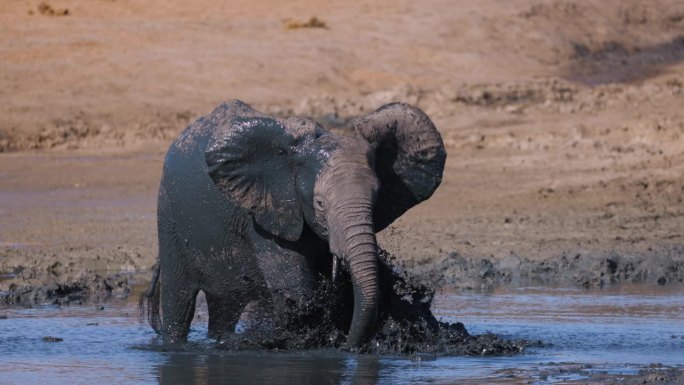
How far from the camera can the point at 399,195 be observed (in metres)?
8.12

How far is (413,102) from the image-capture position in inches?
864

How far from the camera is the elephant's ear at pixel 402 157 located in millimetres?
7965

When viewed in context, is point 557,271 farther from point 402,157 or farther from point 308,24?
point 308,24

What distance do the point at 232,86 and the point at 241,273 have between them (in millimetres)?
14797

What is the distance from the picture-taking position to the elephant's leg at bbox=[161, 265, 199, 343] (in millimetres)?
8773

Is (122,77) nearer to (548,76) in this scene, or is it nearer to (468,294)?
(548,76)

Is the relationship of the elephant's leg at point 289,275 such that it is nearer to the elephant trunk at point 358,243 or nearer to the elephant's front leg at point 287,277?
the elephant's front leg at point 287,277

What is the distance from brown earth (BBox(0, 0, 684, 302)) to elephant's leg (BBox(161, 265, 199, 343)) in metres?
2.39

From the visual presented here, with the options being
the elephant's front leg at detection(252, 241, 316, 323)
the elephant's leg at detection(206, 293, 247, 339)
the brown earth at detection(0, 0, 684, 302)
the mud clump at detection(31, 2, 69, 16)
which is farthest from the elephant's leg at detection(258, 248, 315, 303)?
the mud clump at detection(31, 2, 69, 16)

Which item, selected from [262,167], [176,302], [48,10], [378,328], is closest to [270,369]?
[378,328]

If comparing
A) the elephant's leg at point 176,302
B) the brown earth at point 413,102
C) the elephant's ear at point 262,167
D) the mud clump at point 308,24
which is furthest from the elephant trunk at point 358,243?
the mud clump at point 308,24

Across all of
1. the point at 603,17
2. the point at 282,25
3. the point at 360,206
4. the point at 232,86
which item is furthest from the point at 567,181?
the point at 603,17

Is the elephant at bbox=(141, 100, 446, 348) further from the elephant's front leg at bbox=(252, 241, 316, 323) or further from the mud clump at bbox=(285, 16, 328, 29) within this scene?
the mud clump at bbox=(285, 16, 328, 29)

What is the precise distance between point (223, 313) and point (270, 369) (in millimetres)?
651
